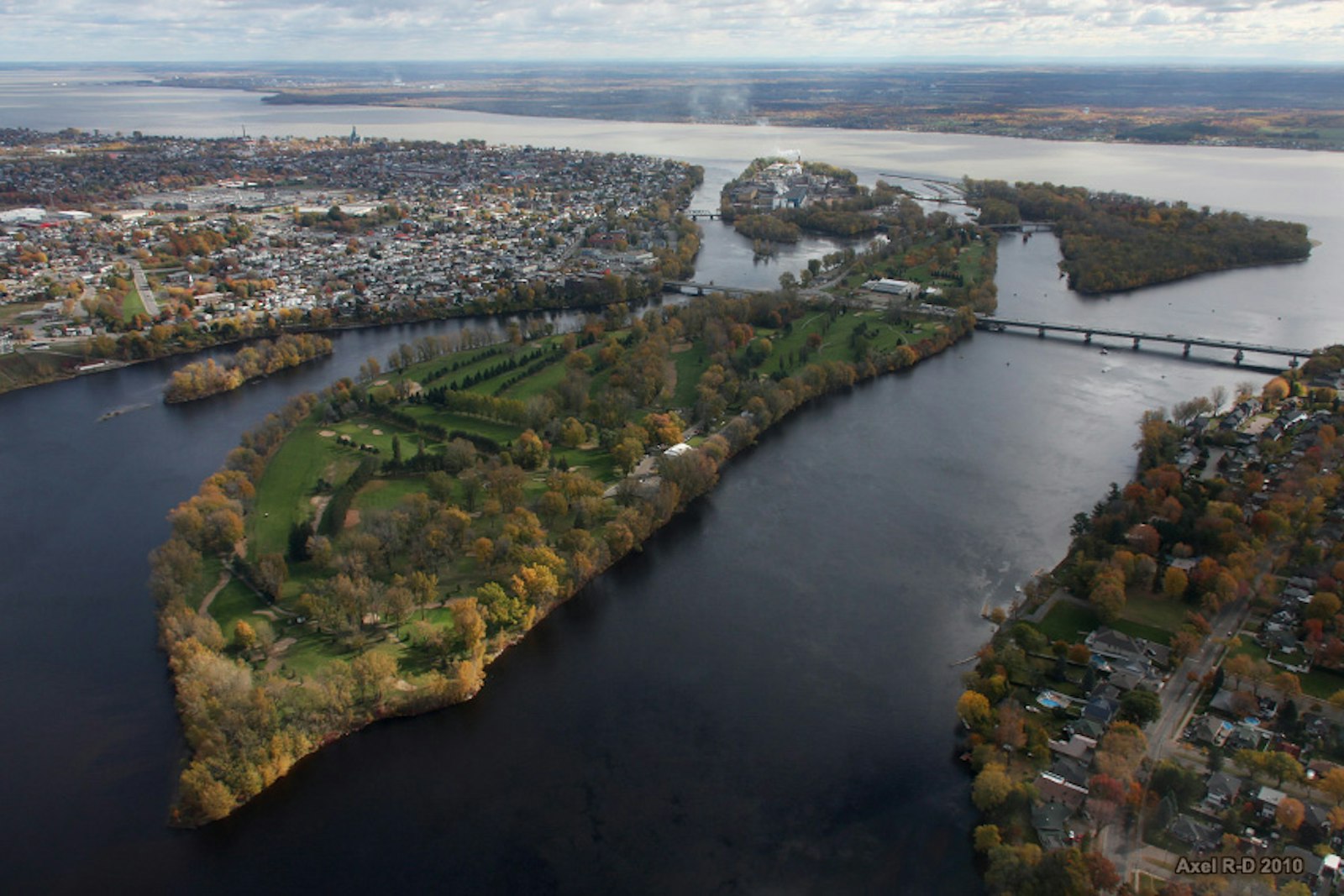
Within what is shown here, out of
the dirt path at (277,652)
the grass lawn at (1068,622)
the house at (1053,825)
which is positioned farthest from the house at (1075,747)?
the dirt path at (277,652)

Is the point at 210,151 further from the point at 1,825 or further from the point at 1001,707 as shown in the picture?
the point at 1001,707

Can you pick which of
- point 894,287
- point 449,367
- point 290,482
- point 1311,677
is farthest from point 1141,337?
point 290,482

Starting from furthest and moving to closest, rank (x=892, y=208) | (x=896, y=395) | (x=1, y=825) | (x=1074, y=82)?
(x=1074, y=82), (x=892, y=208), (x=896, y=395), (x=1, y=825)

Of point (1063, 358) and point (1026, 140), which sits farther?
point (1026, 140)

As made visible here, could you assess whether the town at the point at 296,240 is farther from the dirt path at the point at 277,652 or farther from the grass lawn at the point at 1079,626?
the grass lawn at the point at 1079,626

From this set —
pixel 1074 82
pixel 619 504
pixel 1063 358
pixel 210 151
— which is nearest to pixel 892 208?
pixel 1063 358
